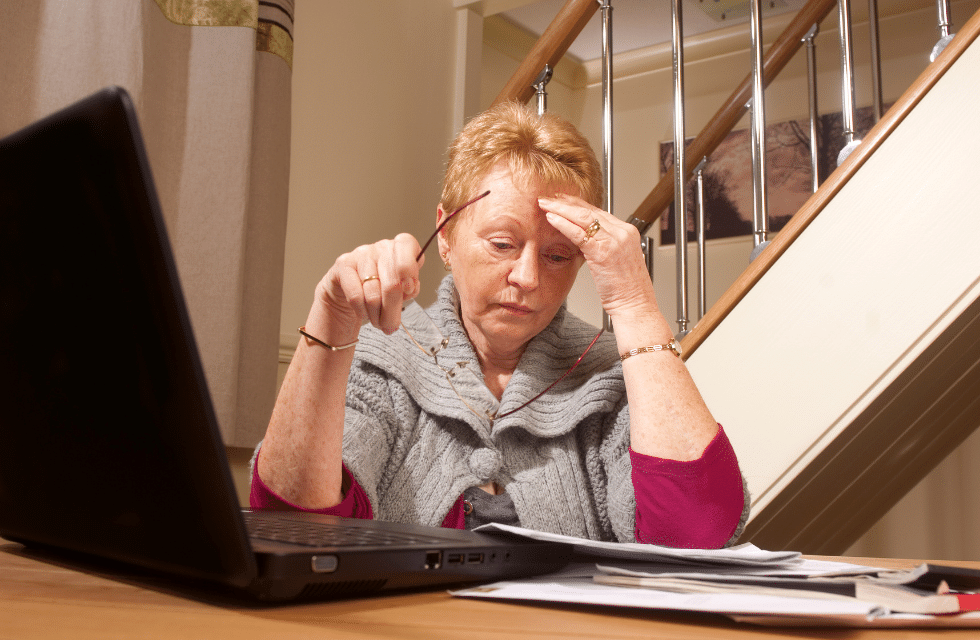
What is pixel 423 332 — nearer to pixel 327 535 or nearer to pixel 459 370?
pixel 459 370

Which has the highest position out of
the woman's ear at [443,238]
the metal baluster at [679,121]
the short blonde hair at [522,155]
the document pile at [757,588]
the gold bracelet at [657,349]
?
the metal baluster at [679,121]

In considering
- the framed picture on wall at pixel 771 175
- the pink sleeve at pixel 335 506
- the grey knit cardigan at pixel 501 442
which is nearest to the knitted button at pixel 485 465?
the grey knit cardigan at pixel 501 442

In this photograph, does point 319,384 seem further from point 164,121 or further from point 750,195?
point 750,195

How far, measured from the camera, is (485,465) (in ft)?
3.21

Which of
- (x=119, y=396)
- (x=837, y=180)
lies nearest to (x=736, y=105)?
(x=837, y=180)

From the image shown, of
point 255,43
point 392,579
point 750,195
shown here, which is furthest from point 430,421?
point 750,195

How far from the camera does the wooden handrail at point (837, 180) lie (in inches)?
47.5

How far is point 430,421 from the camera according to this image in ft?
3.43

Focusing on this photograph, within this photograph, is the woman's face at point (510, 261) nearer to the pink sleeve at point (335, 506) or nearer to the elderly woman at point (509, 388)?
the elderly woman at point (509, 388)

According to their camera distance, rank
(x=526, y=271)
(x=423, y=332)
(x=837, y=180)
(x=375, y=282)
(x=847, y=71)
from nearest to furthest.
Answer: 1. (x=375, y=282)
2. (x=526, y=271)
3. (x=423, y=332)
4. (x=837, y=180)
5. (x=847, y=71)

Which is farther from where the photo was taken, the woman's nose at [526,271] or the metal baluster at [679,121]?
the metal baluster at [679,121]

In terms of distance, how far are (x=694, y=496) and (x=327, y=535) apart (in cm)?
50

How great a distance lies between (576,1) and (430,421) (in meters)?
1.15

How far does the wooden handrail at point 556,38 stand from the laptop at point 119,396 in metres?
1.47
